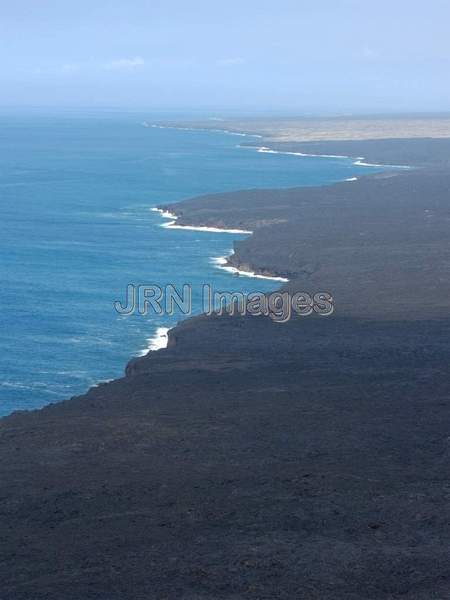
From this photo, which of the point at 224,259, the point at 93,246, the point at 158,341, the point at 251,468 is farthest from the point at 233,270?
the point at 251,468

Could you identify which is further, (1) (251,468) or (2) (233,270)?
(2) (233,270)

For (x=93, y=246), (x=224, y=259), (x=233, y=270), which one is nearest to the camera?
(x=233, y=270)

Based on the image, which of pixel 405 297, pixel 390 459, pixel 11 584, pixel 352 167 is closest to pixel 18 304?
pixel 405 297

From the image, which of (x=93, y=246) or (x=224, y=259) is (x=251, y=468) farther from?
(x=93, y=246)

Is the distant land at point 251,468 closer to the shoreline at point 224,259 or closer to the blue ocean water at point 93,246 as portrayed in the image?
the blue ocean water at point 93,246

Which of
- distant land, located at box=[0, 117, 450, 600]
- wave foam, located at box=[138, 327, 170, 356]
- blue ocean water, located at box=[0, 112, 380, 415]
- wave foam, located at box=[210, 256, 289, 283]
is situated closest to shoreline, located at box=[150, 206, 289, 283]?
wave foam, located at box=[210, 256, 289, 283]

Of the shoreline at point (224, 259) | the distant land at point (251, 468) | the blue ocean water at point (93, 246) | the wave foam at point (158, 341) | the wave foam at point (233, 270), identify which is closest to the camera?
the distant land at point (251, 468)

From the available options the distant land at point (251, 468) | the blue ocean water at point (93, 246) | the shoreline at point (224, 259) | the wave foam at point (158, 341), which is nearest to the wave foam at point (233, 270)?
the shoreline at point (224, 259)

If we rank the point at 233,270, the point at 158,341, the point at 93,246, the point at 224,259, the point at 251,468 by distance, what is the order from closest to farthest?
the point at 251,468
the point at 158,341
the point at 233,270
the point at 224,259
the point at 93,246

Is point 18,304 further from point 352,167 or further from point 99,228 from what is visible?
point 352,167

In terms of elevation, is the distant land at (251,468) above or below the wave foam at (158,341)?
above
